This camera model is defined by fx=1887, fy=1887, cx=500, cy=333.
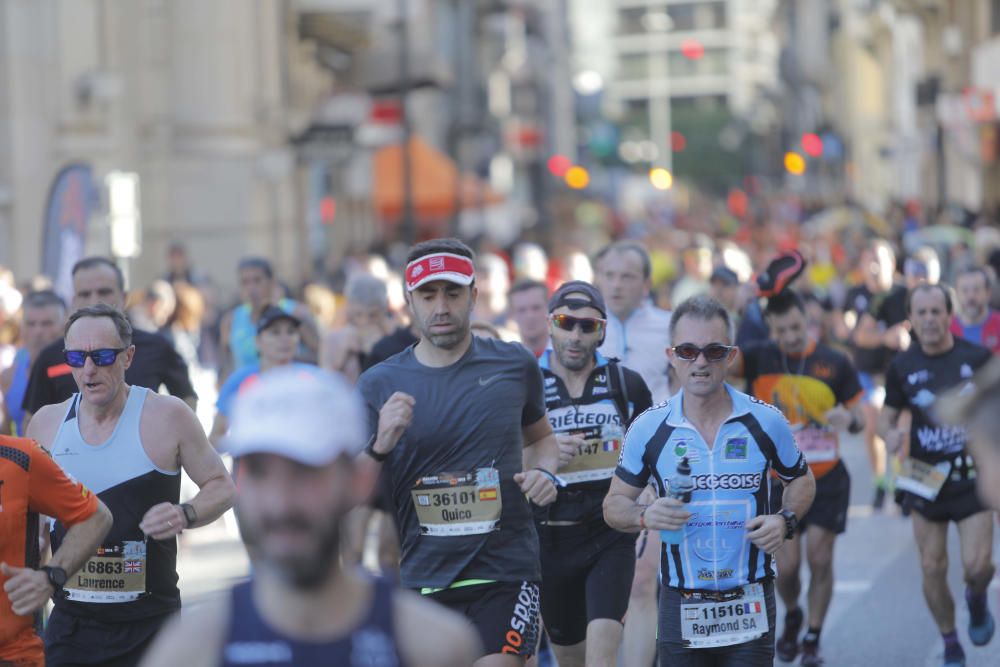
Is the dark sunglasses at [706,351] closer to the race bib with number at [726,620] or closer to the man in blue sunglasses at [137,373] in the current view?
the race bib with number at [726,620]

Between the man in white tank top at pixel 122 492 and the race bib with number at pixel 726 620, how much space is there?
5.46 feet

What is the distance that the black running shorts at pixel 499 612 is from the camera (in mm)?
6355

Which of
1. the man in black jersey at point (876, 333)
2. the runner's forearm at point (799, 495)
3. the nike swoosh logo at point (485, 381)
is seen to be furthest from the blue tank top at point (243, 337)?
the runner's forearm at point (799, 495)

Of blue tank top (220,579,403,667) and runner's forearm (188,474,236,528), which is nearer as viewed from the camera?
blue tank top (220,579,403,667)

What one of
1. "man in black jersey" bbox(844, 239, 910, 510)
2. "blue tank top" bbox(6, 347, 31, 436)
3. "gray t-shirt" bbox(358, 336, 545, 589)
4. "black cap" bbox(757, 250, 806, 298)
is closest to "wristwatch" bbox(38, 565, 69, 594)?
"gray t-shirt" bbox(358, 336, 545, 589)

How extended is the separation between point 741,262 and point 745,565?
12336mm

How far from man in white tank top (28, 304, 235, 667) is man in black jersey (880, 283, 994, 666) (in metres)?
4.17

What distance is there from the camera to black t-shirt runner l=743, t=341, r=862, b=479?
9.74 meters

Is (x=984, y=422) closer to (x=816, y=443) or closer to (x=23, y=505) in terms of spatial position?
(x=23, y=505)

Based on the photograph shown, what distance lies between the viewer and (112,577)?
21.2 feet

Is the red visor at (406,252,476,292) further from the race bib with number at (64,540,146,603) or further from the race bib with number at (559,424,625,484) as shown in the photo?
the race bib with number at (559,424,625,484)

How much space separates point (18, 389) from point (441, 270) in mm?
4830

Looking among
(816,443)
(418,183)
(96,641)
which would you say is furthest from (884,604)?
(418,183)

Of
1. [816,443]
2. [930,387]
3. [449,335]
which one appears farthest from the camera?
[816,443]
